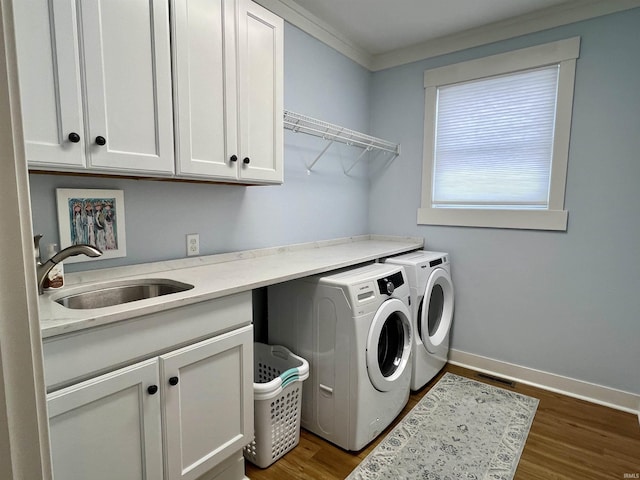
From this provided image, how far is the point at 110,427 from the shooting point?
106 cm

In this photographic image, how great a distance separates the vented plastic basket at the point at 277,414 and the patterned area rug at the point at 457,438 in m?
0.36

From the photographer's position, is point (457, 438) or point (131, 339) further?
point (457, 438)

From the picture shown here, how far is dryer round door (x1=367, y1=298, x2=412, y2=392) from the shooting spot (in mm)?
1784

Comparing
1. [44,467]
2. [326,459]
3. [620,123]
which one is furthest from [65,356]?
[620,123]

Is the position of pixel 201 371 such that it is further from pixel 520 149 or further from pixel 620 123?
pixel 620 123

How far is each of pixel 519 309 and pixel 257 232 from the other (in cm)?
193

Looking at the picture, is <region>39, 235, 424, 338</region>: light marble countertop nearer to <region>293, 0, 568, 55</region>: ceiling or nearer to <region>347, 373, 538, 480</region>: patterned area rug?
<region>347, 373, 538, 480</region>: patterned area rug

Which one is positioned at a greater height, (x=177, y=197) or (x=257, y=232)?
(x=177, y=197)

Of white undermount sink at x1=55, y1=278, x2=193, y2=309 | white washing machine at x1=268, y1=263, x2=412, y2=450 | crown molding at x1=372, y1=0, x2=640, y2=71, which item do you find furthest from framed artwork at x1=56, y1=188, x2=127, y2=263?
crown molding at x1=372, y1=0, x2=640, y2=71

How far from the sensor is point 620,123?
2104 mm

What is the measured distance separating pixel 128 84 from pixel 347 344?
4.69 feet

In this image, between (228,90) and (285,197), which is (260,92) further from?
(285,197)

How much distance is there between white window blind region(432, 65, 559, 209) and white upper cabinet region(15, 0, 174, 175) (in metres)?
2.11

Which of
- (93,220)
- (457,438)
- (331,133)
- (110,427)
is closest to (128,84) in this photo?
(93,220)
